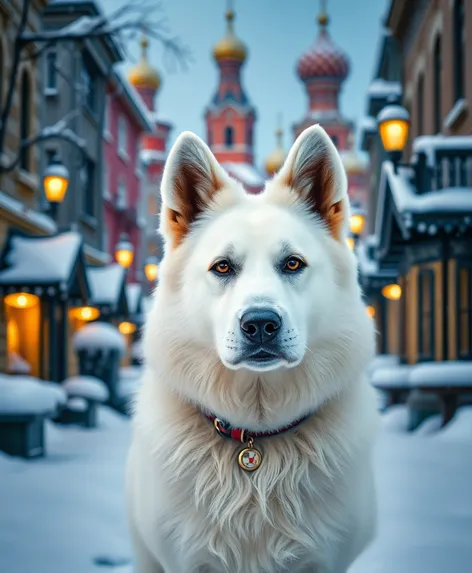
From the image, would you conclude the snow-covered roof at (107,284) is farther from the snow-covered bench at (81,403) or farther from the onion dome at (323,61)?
the onion dome at (323,61)

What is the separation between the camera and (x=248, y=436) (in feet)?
10.7

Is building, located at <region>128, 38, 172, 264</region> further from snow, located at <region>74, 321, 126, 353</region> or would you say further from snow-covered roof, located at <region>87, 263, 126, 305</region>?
snow, located at <region>74, 321, 126, 353</region>

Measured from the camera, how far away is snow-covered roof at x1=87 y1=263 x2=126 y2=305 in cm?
1802

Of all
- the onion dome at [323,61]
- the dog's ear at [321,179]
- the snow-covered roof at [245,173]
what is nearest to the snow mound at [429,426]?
the dog's ear at [321,179]

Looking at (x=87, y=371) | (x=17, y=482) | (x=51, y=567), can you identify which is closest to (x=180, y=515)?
(x=51, y=567)

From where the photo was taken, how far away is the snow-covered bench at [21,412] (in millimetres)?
9422

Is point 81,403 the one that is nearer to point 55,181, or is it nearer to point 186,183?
point 55,181

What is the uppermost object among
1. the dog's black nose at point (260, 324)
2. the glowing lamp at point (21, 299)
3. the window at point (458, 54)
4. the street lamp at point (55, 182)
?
the window at point (458, 54)

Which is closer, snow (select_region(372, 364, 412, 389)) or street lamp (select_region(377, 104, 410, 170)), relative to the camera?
street lamp (select_region(377, 104, 410, 170))

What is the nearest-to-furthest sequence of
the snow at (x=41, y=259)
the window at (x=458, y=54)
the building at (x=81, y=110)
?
1. the snow at (x=41, y=259)
2. the window at (x=458, y=54)
3. the building at (x=81, y=110)

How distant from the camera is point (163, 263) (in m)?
3.49

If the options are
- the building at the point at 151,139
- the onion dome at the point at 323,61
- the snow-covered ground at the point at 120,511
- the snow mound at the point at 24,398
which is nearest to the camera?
the snow-covered ground at the point at 120,511

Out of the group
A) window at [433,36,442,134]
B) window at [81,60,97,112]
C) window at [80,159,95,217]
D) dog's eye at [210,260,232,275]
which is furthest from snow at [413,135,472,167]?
window at [80,159,95,217]

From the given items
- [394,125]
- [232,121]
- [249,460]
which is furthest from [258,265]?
[232,121]
